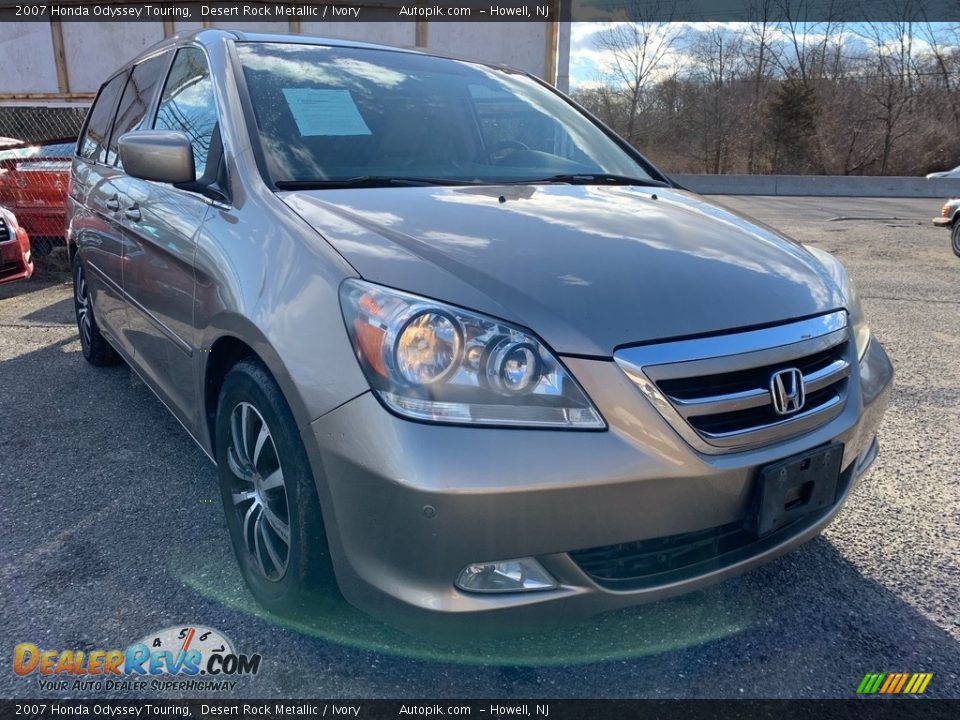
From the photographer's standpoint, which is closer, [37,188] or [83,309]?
[83,309]

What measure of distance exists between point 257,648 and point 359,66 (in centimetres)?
212

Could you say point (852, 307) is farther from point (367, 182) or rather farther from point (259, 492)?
point (259, 492)

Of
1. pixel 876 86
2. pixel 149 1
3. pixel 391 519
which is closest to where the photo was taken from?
pixel 391 519

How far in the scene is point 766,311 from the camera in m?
1.88

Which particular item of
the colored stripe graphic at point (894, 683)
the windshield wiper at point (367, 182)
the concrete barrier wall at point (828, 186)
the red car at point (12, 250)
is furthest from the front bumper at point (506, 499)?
the concrete barrier wall at point (828, 186)

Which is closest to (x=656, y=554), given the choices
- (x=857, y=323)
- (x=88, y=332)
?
(x=857, y=323)

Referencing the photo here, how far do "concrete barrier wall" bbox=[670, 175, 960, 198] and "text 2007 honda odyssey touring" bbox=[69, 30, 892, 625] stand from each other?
65.1 feet

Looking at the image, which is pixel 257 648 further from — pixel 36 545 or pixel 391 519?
pixel 36 545

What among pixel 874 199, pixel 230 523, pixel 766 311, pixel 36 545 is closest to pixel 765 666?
pixel 766 311

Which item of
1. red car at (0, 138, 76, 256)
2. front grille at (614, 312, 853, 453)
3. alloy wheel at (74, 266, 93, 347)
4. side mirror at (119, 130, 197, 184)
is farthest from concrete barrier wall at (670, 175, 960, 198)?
front grille at (614, 312, 853, 453)

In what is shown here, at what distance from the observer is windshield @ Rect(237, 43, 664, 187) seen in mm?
2443

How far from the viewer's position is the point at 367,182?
2369 mm

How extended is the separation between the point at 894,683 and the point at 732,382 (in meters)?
0.97

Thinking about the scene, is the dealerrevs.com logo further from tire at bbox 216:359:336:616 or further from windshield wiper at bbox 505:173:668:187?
windshield wiper at bbox 505:173:668:187
